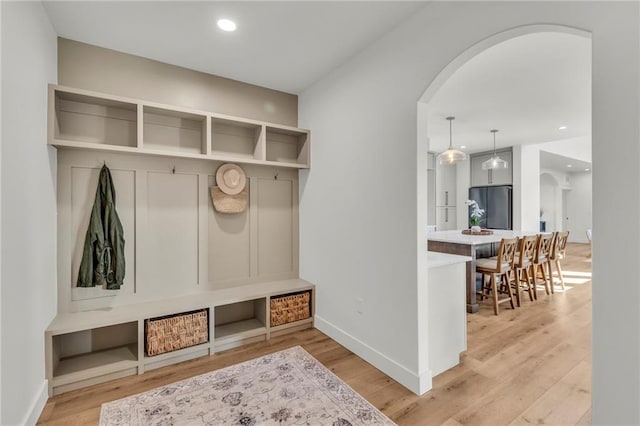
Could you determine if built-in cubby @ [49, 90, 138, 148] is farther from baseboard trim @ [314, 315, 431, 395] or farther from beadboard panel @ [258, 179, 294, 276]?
baseboard trim @ [314, 315, 431, 395]

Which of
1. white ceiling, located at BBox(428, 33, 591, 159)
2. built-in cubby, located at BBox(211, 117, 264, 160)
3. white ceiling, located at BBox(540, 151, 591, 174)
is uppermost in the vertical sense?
white ceiling, located at BBox(428, 33, 591, 159)

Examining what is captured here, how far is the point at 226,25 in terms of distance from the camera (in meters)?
2.32

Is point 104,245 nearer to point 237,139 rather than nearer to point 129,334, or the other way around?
point 129,334

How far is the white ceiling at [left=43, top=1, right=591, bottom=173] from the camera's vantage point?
213 centimetres

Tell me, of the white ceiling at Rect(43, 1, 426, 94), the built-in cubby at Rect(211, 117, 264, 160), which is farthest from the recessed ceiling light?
the built-in cubby at Rect(211, 117, 264, 160)

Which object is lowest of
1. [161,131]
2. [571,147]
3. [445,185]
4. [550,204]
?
[550,204]

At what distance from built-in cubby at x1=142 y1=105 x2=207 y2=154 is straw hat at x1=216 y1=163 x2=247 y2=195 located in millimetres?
275

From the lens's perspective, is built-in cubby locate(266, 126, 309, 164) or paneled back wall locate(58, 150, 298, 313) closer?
paneled back wall locate(58, 150, 298, 313)

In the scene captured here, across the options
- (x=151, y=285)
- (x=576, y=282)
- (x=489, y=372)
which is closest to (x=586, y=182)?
(x=576, y=282)

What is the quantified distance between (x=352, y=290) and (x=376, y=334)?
446 millimetres

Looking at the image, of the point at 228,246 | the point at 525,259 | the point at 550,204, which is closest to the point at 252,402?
the point at 228,246

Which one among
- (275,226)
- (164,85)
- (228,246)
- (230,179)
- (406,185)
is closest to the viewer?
(406,185)

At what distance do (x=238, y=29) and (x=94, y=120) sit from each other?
1.48 metres

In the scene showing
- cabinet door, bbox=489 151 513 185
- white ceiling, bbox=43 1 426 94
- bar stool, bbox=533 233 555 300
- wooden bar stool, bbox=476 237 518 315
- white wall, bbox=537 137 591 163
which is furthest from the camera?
white wall, bbox=537 137 591 163
